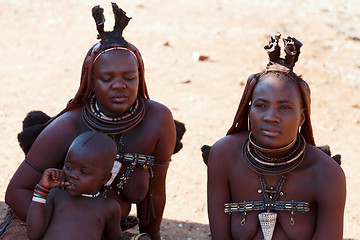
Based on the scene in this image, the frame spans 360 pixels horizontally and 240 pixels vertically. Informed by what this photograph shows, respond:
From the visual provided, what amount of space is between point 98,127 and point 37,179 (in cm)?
61

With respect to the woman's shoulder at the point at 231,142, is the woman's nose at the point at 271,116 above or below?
above

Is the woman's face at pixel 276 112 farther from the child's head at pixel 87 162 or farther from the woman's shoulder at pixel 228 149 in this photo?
the child's head at pixel 87 162

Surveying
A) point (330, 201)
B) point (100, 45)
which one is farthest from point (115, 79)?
point (330, 201)

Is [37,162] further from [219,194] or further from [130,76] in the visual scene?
[219,194]

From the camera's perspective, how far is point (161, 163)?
4.84m

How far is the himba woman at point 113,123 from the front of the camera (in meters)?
4.34

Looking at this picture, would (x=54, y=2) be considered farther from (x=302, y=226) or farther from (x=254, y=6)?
(x=302, y=226)

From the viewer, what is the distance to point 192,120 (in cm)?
829

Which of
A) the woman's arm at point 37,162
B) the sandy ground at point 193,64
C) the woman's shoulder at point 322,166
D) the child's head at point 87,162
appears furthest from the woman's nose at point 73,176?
the sandy ground at point 193,64

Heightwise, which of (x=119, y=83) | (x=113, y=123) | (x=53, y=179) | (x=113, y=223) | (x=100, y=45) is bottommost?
(x=113, y=223)

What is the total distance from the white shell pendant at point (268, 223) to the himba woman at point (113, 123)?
1.04 m

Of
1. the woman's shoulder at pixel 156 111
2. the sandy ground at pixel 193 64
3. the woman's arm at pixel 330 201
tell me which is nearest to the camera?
the woman's arm at pixel 330 201

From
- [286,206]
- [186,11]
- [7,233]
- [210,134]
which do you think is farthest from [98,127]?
[186,11]

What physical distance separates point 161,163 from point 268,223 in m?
1.15
